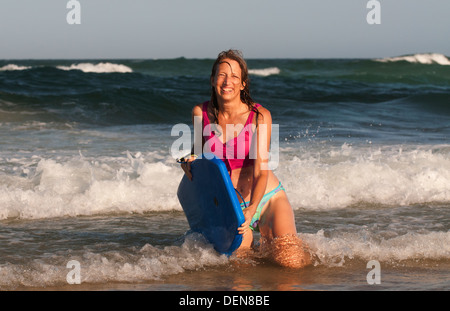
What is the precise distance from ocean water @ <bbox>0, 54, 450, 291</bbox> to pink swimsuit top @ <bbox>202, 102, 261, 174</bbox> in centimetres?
66

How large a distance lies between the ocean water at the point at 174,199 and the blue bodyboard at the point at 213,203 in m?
0.16

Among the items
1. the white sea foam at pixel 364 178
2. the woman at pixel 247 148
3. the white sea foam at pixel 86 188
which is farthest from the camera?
the white sea foam at pixel 364 178

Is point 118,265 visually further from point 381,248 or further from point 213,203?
point 381,248

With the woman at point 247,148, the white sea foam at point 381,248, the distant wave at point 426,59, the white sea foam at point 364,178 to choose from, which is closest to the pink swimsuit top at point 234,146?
the woman at point 247,148

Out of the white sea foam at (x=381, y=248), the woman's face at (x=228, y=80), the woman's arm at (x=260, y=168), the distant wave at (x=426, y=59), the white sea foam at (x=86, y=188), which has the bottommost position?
the white sea foam at (x=381, y=248)

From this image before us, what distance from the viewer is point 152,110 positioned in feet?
46.4

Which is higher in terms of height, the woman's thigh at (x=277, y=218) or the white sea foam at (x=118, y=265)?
the woman's thigh at (x=277, y=218)

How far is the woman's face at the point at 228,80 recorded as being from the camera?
414cm

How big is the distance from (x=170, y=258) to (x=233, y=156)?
0.84 meters

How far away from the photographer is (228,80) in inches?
163

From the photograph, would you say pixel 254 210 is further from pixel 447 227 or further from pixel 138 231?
pixel 447 227

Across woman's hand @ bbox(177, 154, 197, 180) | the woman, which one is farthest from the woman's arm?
woman's hand @ bbox(177, 154, 197, 180)

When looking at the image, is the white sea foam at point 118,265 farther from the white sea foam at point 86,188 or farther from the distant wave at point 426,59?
the distant wave at point 426,59
